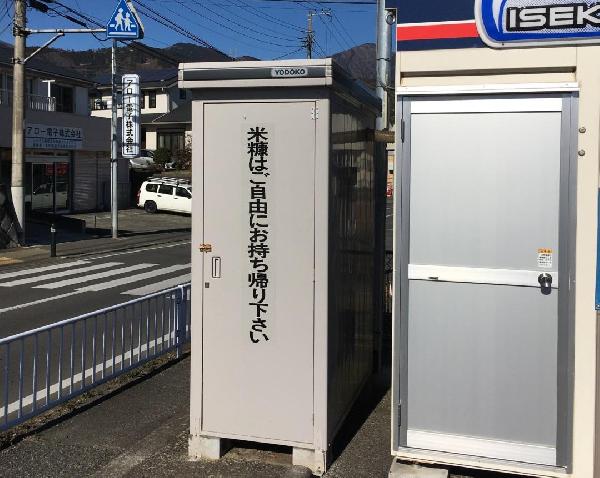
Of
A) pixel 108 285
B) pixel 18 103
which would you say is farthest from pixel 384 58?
pixel 18 103

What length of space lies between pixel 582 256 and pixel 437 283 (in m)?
0.85

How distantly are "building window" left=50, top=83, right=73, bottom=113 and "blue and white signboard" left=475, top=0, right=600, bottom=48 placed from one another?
31582 millimetres

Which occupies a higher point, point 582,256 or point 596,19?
point 596,19

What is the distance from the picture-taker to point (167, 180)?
3366 centimetres

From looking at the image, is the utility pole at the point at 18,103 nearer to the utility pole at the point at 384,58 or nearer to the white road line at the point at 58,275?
the white road line at the point at 58,275

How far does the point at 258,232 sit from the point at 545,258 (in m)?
1.79

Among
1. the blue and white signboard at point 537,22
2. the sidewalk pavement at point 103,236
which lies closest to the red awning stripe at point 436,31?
the blue and white signboard at point 537,22

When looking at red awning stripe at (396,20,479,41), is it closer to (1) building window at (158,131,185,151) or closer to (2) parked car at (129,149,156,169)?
(2) parked car at (129,149,156,169)

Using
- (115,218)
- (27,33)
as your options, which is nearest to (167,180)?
(115,218)

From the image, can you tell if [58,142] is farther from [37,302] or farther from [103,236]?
[37,302]

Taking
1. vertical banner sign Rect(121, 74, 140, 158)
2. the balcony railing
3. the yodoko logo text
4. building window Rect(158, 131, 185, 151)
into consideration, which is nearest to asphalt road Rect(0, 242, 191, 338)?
vertical banner sign Rect(121, 74, 140, 158)

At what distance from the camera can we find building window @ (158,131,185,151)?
5650cm

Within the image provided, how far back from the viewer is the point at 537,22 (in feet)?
13.1

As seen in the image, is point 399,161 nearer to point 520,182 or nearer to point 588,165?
point 520,182
